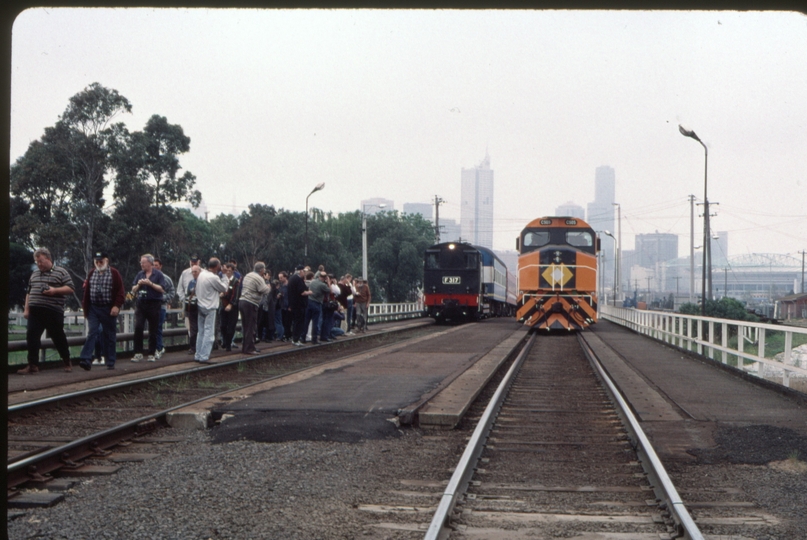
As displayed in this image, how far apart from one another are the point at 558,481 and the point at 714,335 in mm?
19956

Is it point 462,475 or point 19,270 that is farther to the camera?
point 19,270

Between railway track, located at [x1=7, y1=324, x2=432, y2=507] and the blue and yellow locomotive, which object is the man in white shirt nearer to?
railway track, located at [x1=7, y1=324, x2=432, y2=507]

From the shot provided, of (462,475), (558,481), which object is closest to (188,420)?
(462,475)

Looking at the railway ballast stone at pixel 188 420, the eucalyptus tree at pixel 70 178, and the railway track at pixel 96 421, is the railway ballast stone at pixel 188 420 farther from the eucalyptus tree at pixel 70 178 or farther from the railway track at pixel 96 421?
the eucalyptus tree at pixel 70 178

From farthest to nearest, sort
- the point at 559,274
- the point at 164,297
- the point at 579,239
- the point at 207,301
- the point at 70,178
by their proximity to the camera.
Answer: the point at 70,178, the point at 579,239, the point at 559,274, the point at 164,297, the point at 207,301

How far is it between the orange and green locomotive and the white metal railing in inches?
97.7

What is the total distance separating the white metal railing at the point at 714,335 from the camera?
11945 mm

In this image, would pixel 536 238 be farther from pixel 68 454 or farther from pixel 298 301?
pixel 68 454

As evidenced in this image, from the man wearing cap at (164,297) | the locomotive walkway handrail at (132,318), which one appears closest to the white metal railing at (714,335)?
Answer: the man wearing cap at (164,297)

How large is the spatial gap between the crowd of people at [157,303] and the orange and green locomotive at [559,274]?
10.2m

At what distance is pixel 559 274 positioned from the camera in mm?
27750

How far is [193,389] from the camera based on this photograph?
36.8 ft

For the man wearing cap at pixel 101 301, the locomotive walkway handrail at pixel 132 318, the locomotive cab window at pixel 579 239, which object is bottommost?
the locomotive walkway handrail at pixel 132 318

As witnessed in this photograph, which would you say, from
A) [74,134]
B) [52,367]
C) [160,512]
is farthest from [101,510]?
[74,134]
